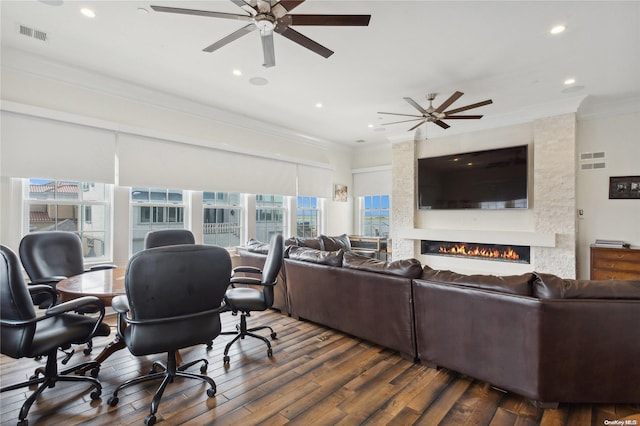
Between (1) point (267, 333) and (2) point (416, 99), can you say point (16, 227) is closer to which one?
(1) point (267, 333)

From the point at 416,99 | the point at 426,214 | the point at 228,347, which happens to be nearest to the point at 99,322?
the point at 228,347

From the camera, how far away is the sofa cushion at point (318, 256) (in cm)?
326

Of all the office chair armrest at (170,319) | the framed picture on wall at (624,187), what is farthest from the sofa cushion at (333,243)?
the framed picture on wall at (624,187)

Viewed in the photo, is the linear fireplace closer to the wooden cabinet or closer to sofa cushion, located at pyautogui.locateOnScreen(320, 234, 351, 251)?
the wooden cabinet

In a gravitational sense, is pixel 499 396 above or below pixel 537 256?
below

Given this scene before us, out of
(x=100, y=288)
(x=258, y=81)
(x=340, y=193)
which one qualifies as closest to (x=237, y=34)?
(x=258, y=81)

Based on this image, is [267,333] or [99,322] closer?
[99,322]

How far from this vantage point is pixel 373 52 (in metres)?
3.41

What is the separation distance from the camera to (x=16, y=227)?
343cm

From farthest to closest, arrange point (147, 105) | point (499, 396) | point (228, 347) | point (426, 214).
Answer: point (426, 214) → point (147, 105) → point (228, 347) → point (499, 396)

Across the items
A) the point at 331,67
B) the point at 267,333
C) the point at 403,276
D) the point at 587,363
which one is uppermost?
the point at 331,67

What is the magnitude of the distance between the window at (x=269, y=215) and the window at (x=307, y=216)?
0.48 metres

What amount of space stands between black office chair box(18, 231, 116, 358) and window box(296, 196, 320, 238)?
4.18 m

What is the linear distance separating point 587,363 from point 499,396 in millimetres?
609
